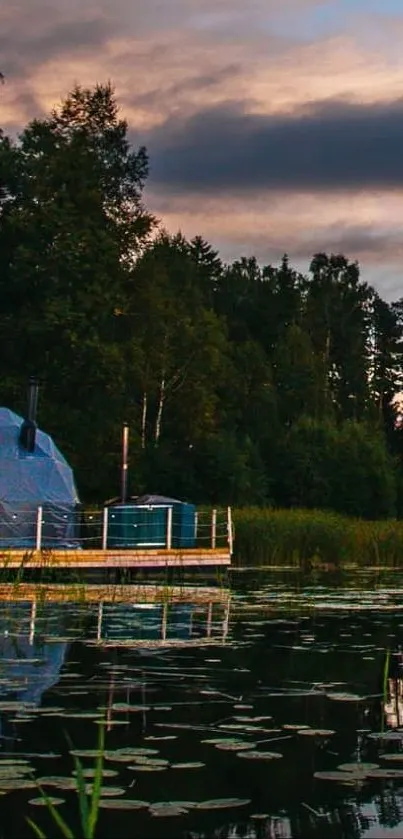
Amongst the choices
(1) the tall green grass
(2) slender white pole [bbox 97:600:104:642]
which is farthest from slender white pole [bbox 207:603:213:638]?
(1) the tall green grass

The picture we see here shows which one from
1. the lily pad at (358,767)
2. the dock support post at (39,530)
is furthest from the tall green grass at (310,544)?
the lily pad at (358,767)

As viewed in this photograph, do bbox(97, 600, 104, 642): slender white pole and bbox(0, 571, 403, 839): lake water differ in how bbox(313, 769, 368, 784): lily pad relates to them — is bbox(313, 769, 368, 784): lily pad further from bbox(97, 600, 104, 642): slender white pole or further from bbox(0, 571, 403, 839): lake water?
bbox(97, 600, 104, 642): slender white pole

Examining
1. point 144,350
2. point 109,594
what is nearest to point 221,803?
point 109,594

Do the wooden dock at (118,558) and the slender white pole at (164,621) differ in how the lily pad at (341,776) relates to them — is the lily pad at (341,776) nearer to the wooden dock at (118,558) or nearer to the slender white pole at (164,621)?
the slender white pole at (164,621)

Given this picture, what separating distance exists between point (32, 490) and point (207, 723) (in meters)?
22.4

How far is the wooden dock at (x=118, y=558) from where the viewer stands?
26.8 metres

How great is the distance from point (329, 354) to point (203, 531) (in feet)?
190

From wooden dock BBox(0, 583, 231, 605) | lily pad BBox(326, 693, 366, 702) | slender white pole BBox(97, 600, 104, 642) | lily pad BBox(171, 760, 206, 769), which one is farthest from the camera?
wooden dock BBox(0, 583, 231, 605)

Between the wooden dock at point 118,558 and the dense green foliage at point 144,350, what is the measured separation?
56.0ft

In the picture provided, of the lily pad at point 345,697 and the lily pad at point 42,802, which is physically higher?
the lily pad at point 345,697

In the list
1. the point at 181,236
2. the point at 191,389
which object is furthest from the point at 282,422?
the point at 191,389

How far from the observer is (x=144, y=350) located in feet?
192

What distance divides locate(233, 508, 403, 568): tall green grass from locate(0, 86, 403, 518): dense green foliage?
11.4 metres

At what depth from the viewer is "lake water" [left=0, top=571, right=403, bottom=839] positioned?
7.13m
